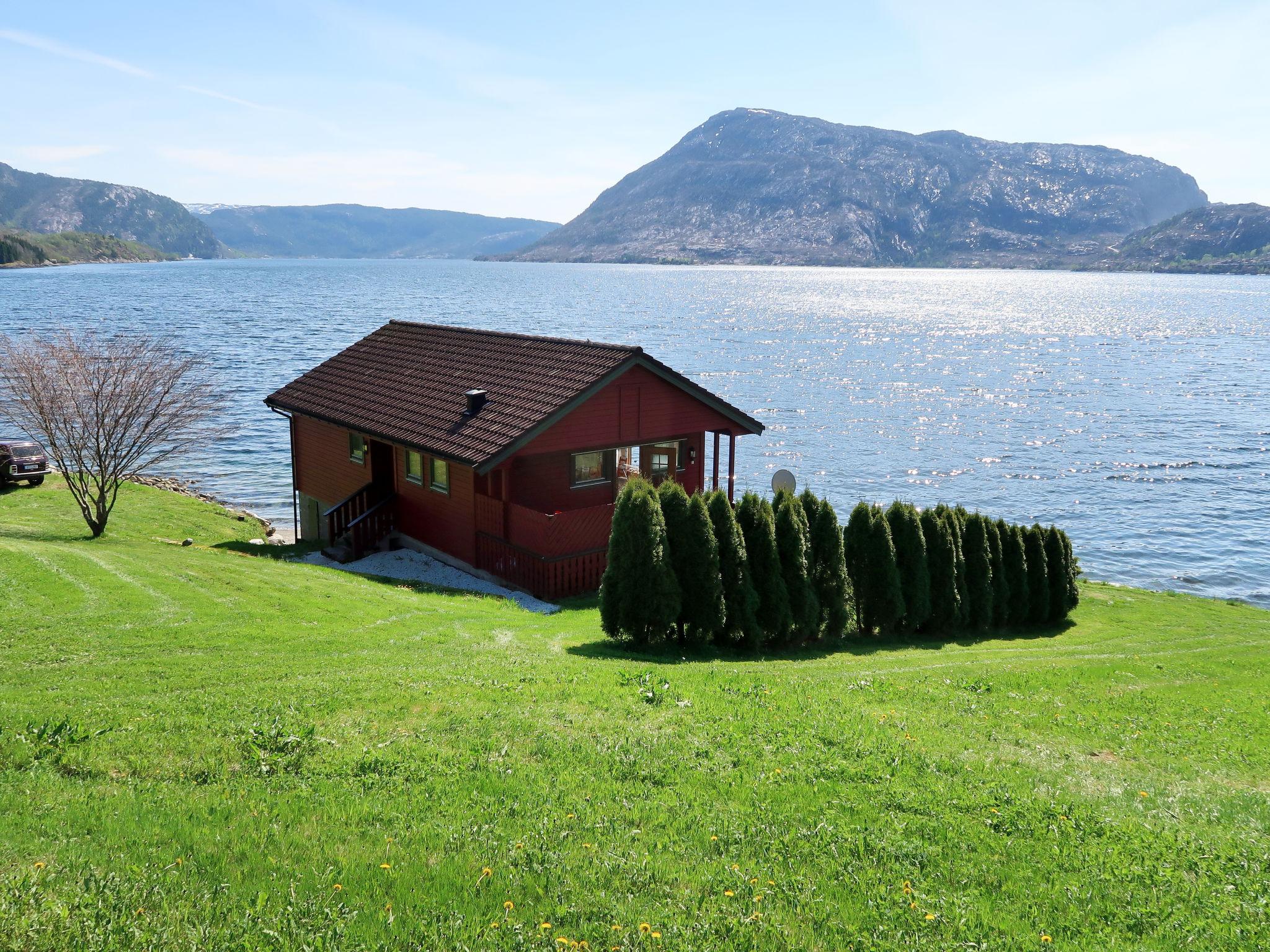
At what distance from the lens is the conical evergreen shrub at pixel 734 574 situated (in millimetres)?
18234

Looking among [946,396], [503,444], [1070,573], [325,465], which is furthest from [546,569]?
[946,396]

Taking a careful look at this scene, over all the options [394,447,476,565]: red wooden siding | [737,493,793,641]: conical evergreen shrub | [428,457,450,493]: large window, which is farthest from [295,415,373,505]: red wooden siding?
[737,493,793,641]: conical evergreen shrub

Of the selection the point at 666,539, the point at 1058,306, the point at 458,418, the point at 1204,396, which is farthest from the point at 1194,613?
the point at 1058,306

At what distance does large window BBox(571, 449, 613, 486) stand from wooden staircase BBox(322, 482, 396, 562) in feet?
19.9

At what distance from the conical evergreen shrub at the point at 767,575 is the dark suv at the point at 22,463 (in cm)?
3161

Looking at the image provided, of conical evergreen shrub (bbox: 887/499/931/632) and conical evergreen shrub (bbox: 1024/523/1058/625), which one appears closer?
conical evergreen shrub (bbox: 887/499/931/632)

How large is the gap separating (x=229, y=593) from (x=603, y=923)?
1407cm

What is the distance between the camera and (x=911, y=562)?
2142cm

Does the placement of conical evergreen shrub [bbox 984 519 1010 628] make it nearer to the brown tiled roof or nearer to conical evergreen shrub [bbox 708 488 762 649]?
the brown tiled roof

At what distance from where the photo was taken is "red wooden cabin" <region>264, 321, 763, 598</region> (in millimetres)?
23656

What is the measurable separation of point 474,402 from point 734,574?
10.4 m

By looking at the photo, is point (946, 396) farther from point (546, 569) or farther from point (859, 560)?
point (546, 569)

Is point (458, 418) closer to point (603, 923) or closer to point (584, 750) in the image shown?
point (584, 750)

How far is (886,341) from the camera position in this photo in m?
117
